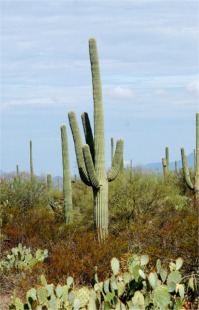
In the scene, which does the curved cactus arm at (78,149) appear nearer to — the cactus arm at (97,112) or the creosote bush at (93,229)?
the cactus arm at (97,112)

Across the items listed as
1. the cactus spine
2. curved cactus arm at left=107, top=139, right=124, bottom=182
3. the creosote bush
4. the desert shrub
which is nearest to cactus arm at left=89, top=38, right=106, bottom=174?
curved cactus arm at left=107, top=139, right=124, bottom=182

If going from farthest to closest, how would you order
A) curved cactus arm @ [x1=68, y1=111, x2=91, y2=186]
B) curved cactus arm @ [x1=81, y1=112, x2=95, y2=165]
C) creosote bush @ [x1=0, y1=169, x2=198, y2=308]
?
1. curved cactus arm @ [x1=81, y1=112, x2=95, y2=165]
2. curved cactus arm @ [x1=68, y1=111, x2=91, y2=186]
3. creosote bush @ [x1=0, y1=169, x2=198, y2=308]

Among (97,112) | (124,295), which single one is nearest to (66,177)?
(97,112)

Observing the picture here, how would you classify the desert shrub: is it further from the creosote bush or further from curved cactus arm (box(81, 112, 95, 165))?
curved cactus arm (box(81, 112, 95, 165))

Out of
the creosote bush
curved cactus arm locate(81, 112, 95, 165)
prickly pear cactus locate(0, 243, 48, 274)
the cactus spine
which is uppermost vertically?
curved cactus arm locate(81, 112, 95, 165)

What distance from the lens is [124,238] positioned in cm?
1412

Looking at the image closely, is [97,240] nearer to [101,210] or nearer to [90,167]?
[101,210]

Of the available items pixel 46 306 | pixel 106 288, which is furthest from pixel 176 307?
pixel 46 306

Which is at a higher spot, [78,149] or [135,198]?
[78,149]

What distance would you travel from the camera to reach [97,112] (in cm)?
1488

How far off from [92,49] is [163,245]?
4.84 meters

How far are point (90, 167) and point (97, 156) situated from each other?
1.45 ft

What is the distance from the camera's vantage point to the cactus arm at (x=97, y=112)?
587 inches

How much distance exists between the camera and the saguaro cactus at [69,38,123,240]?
1490cm
